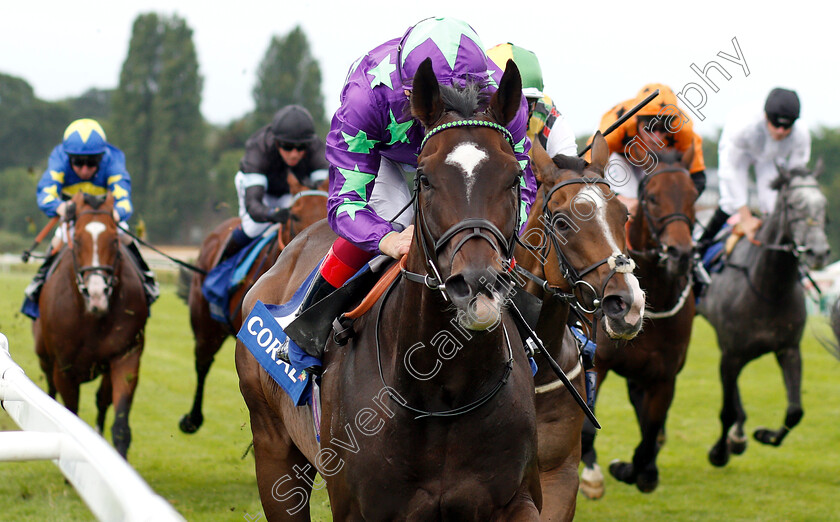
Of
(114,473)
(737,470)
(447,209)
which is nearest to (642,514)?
(737,470)

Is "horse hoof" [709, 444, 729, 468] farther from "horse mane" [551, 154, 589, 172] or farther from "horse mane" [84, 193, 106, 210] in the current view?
"horse mane" [84, 193, 106, 210]

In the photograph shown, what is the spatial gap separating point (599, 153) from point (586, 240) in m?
0.54

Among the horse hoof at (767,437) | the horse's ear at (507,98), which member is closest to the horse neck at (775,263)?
the horse hoof at (767,437)

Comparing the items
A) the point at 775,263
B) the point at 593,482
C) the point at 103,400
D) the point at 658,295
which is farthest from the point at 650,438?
the point at 103,400

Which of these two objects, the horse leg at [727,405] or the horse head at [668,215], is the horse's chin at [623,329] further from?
the horse leg at [727,405]

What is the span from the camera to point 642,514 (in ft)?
21.3

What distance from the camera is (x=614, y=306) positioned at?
3.65 metres

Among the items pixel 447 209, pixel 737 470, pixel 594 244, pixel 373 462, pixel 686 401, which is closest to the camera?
pixel 447 209

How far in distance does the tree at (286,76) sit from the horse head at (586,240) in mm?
45698

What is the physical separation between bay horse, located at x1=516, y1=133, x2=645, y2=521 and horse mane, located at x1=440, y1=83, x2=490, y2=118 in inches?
46.1

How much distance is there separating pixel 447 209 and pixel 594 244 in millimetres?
1392

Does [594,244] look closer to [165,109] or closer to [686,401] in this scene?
[686,401]

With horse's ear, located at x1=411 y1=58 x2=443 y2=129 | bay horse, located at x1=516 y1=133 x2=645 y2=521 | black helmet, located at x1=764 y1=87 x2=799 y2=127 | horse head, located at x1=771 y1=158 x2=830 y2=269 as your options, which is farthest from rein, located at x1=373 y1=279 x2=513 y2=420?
black helmet, located at x1=764 y1=87 x2=799 y2=127

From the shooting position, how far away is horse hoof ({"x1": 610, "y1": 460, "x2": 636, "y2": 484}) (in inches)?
252
